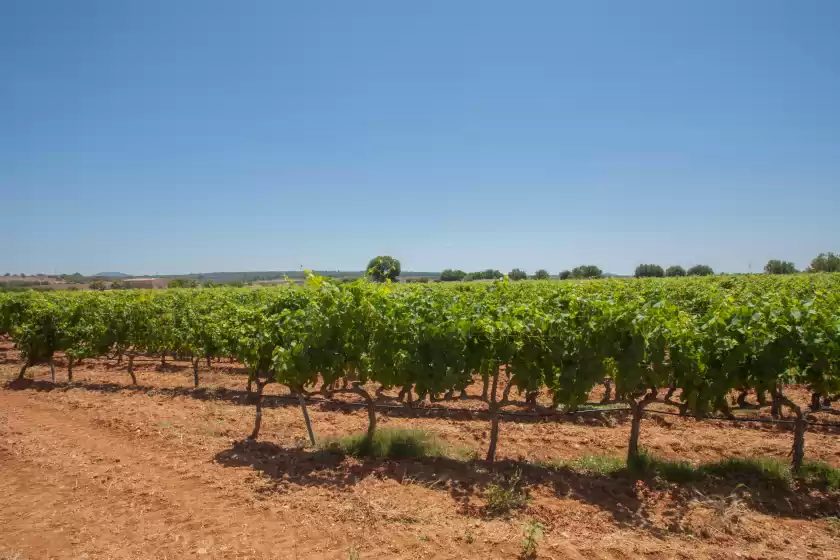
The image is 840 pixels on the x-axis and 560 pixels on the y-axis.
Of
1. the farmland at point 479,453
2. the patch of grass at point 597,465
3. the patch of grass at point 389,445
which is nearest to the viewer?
the farmland at point 479,453

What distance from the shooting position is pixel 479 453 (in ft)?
25.2

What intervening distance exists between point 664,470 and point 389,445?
405 centimetres

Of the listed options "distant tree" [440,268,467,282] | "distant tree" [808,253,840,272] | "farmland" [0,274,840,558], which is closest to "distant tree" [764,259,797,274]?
"distant tree" [808,253,840,272]

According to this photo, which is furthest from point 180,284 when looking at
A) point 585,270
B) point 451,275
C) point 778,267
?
point 778,267

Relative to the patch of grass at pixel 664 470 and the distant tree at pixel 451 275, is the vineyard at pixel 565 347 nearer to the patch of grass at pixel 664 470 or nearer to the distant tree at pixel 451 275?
the patch of grass at pixel 664 470

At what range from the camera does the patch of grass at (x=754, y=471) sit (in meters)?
6.28

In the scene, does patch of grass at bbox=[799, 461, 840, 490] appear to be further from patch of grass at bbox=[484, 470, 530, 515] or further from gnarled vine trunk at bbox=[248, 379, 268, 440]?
gnarled vine trunk at bbox=[248, 379, 268, 440]

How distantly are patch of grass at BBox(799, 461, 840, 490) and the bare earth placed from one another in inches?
12.1

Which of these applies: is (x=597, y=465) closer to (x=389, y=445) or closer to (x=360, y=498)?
(x=389, y=445)

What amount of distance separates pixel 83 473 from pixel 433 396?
17.1ft

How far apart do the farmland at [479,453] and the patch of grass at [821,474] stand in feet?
0.08

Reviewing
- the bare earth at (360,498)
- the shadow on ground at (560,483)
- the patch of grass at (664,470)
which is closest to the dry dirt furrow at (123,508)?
the bare earth at (360,498)

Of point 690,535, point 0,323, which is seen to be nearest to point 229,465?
point 690,535

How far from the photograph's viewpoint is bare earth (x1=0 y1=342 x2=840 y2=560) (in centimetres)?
490
